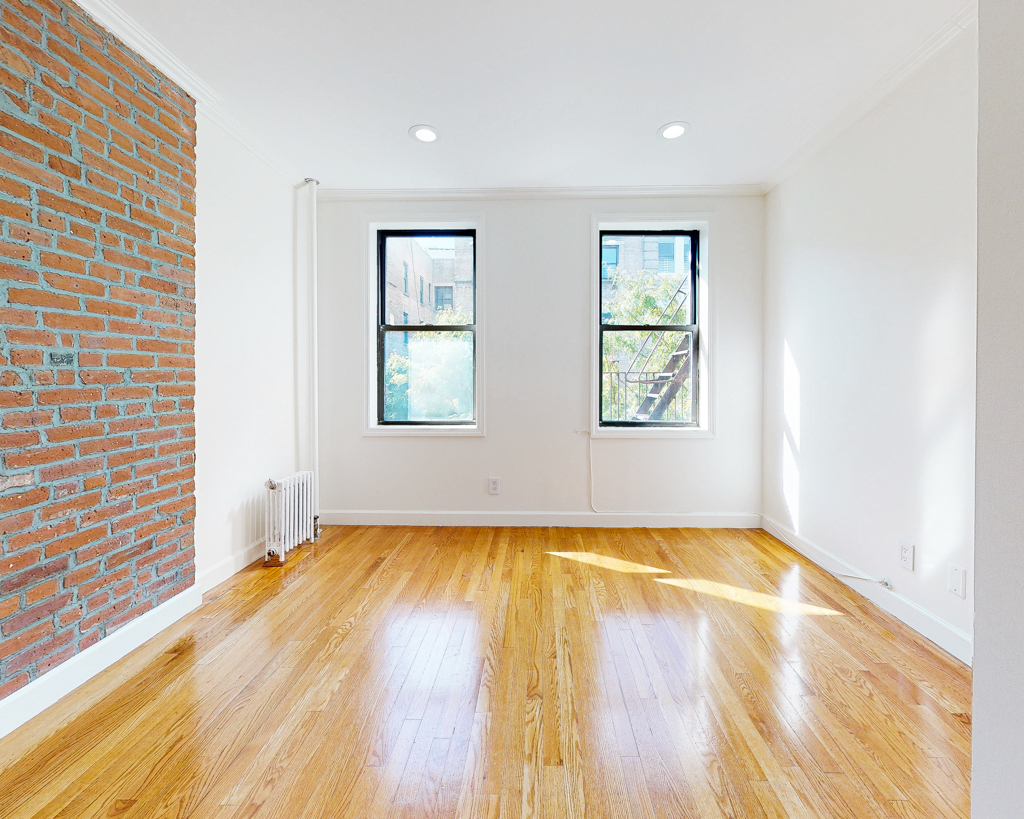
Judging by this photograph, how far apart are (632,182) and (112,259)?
10.2 feet

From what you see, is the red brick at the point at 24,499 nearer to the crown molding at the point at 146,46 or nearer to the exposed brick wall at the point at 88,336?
the exposed brick wall at the point at 88,336

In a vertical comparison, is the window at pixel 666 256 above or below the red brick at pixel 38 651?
above

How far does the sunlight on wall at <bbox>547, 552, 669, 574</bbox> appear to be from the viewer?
9.88 ft

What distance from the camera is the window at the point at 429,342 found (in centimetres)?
405

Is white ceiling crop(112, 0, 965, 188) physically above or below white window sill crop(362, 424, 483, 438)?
above

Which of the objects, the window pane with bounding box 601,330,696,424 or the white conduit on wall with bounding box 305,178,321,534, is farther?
the window pane with bounding box 601,330,696,424

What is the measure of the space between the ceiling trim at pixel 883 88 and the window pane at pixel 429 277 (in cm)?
227

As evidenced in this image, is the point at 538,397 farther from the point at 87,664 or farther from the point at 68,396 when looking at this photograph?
the point at 87,664

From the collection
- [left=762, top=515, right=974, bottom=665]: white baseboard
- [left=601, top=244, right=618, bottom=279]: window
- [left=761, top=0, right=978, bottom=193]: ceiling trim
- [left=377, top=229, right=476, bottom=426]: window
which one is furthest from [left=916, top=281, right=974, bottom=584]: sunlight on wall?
[left=377, top=229, right=476, bottom=426]: window

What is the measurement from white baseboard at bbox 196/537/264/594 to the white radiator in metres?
0.10

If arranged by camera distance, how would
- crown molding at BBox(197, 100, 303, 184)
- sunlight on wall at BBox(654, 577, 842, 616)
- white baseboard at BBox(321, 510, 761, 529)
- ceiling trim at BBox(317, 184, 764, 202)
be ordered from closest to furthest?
sunlight on wall at BBox(654, 577, 842, 616), crown molding at BBox(197, 100, 303, 184), ceiling trim at BBox(317, 184, 764, 202), white baseboard at BBox(321, 510, 761, 529)

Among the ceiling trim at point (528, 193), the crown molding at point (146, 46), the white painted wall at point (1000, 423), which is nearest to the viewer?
the white painted wall at point (1000, 423)

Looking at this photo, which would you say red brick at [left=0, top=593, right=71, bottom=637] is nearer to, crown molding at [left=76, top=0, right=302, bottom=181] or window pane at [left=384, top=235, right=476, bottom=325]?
crown molding at [left=76, top=0, right=302, bottom=181]

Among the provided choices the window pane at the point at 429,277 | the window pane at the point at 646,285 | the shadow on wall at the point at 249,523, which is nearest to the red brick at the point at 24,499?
the shadow on wall at the point at 249,523
